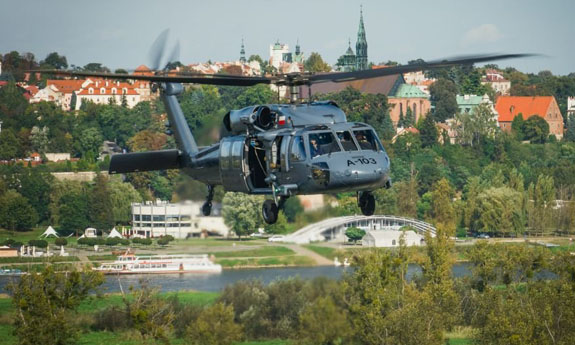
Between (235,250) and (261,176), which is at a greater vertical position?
(261,176)

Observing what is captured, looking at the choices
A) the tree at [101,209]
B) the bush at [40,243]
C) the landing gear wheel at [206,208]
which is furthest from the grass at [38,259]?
the landing gear wheel at [206,208]

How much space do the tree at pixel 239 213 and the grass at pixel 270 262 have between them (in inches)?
80.4

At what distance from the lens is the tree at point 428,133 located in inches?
6737

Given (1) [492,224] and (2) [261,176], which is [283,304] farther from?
(1) [492,224]

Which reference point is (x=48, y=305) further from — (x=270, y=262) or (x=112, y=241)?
(x=112, y=241)

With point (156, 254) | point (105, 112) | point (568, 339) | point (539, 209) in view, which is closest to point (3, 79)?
point (105, 112)

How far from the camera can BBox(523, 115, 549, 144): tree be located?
187500 mm

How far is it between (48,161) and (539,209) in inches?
1963

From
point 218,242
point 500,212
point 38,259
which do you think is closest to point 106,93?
point 500,212

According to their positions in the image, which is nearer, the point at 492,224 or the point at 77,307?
the point at 77,307

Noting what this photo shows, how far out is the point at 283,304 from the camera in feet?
248

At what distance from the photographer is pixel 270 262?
77.1 metres

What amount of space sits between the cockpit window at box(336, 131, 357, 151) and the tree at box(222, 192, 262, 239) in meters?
18.1

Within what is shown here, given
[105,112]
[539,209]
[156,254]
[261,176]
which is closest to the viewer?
[261,176]
